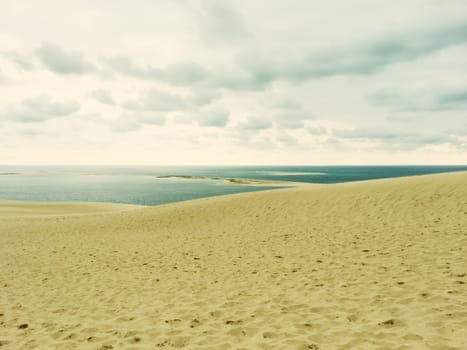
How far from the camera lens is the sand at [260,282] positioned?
5707 millimetres

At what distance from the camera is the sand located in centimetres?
571

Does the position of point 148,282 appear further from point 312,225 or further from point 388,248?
point 312,225

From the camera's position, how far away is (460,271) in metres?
7.78

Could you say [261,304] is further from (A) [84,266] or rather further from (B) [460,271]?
(A) [84,266]

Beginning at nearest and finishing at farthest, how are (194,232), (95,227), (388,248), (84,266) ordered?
(388,248) → (84,266) → (194,232) → (95,227)

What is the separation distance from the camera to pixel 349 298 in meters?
6.91

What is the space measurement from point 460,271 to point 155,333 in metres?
7.37

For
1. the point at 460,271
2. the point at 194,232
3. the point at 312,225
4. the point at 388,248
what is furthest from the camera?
the point at 194,232

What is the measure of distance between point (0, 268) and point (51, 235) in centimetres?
775

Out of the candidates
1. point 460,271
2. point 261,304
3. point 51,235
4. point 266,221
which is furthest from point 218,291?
point 51,235

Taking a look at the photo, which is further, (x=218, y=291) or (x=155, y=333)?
(x=218, y=291)

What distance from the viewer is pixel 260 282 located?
8688 mm

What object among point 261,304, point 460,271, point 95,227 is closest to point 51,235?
point 95,227

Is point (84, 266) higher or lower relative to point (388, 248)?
lower
